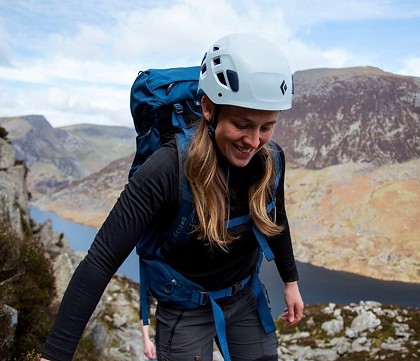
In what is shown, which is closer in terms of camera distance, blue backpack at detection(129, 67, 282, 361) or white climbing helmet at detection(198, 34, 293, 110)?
white climbing helmet at detection(198, 34, 293, 110)

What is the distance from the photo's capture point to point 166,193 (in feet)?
8.90

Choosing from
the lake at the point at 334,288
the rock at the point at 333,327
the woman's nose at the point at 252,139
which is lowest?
the lake at the point at 334,288

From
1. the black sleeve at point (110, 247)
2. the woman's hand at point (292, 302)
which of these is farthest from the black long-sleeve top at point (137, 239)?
the woman's hand at point (292, 302)

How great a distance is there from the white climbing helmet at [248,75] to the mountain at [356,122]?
146298 mm

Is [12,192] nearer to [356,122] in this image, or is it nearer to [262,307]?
[262,307]

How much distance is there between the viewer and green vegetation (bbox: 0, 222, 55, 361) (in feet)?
19.5

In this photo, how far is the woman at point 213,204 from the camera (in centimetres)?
257

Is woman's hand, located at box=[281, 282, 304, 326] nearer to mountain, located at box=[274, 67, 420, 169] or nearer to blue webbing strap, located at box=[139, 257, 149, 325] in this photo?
blue webbing strap, located at box=[139, 257, 149, 325]

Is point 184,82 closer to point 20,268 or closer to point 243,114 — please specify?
point 243,114

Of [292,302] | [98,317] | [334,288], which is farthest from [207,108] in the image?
[334,288]

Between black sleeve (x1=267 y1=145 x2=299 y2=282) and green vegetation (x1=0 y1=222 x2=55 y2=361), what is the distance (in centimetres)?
378

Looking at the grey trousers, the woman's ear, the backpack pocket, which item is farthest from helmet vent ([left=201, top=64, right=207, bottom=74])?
the grey trousers

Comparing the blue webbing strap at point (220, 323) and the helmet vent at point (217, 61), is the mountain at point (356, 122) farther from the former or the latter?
the helmet vent at point (217, 61)

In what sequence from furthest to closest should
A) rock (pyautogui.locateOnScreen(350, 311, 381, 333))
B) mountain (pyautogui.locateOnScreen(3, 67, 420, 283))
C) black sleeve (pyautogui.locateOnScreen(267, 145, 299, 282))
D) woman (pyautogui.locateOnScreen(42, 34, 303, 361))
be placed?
mountain (pyautogui.locateOnScreen(3, 67, 420, 283))
rock (pyautogui.locateOnScreen(350, 311, 381, 333))
black sleeve (pyautogui.locateOnScreen(267, 145, 299, 282))
woman (pyautogui.locateOnScreen(42, 34, 303, 361))
